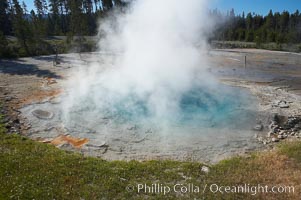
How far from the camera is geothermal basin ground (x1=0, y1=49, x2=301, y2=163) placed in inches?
347

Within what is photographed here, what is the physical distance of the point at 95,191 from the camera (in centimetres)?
573

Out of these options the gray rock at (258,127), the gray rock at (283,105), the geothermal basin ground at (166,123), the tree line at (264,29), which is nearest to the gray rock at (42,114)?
the geothermal basin ground at (166,123)

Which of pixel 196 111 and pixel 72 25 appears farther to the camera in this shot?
pixel 72 25

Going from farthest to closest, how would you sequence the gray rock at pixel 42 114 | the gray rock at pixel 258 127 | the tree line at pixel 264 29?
the tree line at pixel 264 29 < the gray rock at pixel 42 114 < the gray rock at pixel 258 127

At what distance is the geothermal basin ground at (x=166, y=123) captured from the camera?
8820mm

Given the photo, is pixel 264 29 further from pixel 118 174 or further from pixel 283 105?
pixel 118 174

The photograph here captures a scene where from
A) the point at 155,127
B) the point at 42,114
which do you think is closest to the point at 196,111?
the point at 155,127

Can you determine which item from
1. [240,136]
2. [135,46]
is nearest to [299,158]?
[240,136]

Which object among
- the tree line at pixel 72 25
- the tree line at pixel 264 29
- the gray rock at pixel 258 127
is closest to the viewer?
the gray rock at pixel 258 127

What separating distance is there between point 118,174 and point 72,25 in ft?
132

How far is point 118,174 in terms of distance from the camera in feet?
21.3

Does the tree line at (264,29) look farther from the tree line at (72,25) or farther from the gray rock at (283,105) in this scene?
the gray rock at (283,105)

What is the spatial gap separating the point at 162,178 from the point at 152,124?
4.55m

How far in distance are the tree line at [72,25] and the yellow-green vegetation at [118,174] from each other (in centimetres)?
1659
